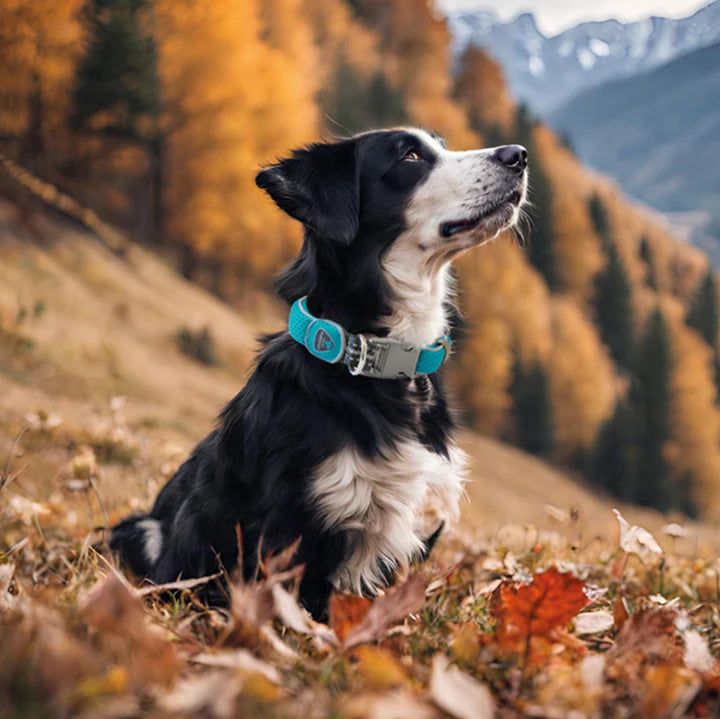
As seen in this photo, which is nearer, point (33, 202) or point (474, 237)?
point (474, 237)

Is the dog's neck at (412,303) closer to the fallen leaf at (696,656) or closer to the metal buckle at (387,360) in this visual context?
the metal buckle at (387,360)

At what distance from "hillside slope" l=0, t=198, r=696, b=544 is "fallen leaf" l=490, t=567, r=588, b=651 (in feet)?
9.97

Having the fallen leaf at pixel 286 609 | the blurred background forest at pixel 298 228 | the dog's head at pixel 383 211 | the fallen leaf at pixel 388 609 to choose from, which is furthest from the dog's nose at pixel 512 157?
the fallen leaf at pixel 286 609

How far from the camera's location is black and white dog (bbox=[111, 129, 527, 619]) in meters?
2.46

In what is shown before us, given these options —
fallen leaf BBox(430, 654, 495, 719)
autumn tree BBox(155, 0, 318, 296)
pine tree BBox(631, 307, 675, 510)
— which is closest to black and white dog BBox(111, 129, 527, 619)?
fallen leaf BBox(430, 654, 495, 719)

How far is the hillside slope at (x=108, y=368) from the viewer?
581 cm

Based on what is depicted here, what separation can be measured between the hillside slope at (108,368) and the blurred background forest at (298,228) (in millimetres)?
188

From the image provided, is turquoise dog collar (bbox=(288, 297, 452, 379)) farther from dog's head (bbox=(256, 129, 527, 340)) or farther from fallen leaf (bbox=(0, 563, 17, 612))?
fallen leaf (bbox=(0, 563, 17, 612))

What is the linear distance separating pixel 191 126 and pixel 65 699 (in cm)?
2351

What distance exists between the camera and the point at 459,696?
1.29 m

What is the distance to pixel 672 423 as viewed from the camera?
43375 millimetres

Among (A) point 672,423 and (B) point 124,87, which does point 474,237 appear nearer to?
(B) point 124,87

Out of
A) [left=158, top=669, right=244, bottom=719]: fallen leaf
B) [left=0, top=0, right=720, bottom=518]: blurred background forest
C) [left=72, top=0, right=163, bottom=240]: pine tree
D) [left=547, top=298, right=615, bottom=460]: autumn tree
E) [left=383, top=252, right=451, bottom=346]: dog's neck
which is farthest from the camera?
[left=547, top=298, right=615, bottom=460]: autumn tree

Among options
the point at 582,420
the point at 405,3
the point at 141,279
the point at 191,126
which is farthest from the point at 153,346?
the point at 405,3
